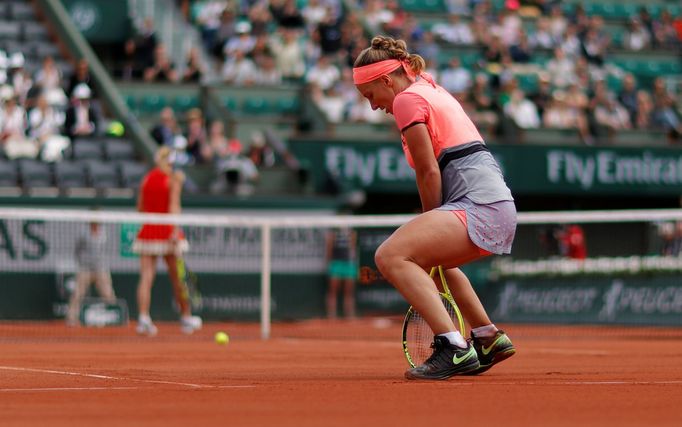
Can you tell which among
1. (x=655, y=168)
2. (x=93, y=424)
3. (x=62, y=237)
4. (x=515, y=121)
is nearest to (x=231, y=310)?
(x=62, y=237)

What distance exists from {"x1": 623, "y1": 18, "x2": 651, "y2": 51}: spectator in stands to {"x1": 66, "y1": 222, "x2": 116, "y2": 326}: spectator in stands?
15.0m

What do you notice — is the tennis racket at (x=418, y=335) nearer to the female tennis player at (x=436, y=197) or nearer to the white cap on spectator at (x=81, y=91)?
the female tennis player at (x=436, y=197)

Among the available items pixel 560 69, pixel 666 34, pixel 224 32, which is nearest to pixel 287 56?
pixel 224 32

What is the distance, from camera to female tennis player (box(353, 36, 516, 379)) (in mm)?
8094

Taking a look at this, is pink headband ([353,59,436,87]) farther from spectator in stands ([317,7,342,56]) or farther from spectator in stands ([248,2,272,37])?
spectator in stands ([317,7,342,56])

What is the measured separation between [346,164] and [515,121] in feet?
11.4

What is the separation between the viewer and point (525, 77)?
2780 centimetres

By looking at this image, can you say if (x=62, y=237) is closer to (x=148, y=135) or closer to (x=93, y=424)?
(x=148, y=135)

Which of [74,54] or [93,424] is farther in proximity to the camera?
[74,54]

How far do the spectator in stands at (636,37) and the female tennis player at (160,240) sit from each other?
1604 cm

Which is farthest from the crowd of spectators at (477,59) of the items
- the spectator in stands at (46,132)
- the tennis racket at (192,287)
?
the tennis racket at (192,287)

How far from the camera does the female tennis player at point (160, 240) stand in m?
16.7

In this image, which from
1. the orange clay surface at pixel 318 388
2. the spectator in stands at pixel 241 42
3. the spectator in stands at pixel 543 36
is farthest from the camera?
the spectator in stands at pixel 543 36

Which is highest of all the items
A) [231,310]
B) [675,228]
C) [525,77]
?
[525,77]
